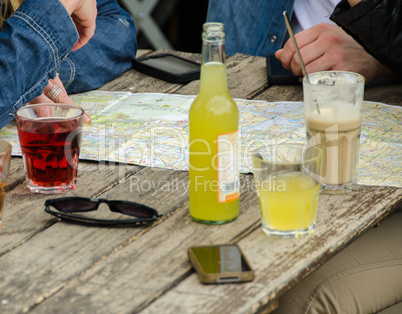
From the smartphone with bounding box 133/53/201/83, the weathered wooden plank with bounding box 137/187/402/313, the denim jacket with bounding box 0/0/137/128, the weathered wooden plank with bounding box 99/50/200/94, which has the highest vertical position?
the denim jacket with bounding box 0/0/137/128

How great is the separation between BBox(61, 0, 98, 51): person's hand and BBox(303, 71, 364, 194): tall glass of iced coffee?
0.57 metres

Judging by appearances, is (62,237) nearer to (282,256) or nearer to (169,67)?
(282,256)

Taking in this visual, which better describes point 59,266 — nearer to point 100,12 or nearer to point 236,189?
point 236,189

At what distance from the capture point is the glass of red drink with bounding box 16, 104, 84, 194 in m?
1.01

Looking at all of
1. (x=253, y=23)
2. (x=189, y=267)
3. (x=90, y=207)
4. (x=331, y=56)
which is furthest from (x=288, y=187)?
(x=253, y=23)

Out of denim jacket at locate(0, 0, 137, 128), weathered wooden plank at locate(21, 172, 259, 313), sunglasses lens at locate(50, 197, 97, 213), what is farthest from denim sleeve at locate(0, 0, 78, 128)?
weathered wooden plank at locate(21, 172, 259, 313)

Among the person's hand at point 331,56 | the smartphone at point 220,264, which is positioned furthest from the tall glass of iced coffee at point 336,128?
the person's hand at point 331,56

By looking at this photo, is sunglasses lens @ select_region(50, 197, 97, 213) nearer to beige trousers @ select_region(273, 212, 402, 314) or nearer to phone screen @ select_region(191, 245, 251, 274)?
phone screen @ select_region(191, 245, 251, 274)

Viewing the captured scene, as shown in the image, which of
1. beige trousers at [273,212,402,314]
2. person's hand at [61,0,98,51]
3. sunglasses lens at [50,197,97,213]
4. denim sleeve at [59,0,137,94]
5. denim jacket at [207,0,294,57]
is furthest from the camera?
denim jacket at [207,0,294,57]

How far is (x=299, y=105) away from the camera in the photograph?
1.45 metres

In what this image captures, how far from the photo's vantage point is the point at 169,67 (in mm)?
1712

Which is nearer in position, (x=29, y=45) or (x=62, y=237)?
(x=62, y=237)

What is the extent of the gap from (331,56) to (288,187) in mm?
772

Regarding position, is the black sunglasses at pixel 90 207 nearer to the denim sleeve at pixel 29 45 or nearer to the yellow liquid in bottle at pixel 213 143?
the yellow liquid in bottle at pixel 213 143
